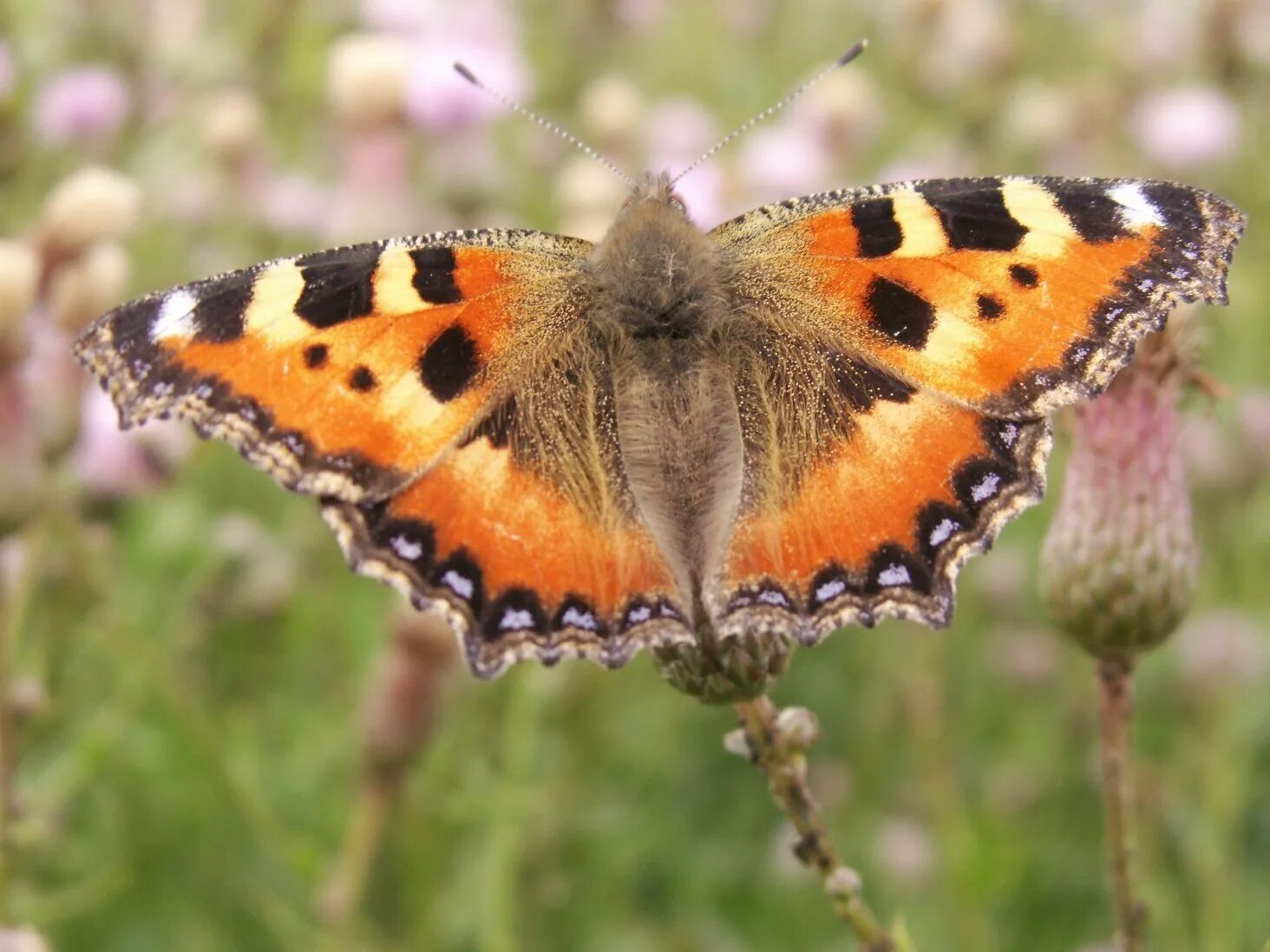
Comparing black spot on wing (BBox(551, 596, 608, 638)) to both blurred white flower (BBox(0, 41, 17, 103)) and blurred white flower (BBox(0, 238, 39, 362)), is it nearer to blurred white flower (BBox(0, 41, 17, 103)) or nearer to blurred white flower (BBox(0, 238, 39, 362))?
blurred white flower (BBox(0, 238, 39, 362))

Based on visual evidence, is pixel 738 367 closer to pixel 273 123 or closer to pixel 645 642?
pixel 645 642

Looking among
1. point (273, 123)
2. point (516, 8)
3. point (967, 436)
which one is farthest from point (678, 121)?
point (967, 436)

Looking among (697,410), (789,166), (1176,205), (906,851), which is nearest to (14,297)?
(697,410)

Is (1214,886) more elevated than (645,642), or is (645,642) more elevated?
(1214,886)

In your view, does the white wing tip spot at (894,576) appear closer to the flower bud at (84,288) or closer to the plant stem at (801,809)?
the plant stem at (801,809)

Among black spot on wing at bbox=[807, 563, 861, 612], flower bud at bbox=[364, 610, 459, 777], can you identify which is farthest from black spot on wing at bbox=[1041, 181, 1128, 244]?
flower bud at bbox=[364, 610, 459, 777]

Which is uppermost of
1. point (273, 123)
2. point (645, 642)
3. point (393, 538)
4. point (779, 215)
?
point (273, 123)

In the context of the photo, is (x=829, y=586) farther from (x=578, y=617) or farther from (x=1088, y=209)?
(x=1088, y=209)
